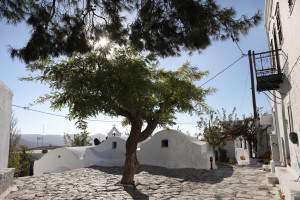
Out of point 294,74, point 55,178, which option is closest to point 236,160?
point 55,178

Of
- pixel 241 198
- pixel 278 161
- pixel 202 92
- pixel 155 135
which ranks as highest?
pixel 202 92

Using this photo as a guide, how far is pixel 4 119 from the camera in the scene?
12672mm

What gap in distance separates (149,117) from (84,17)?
8803mm

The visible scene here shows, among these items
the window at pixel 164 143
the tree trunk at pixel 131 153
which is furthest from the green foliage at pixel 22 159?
the tree trunk at pixel 131 153

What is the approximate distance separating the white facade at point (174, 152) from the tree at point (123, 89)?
20.4ft

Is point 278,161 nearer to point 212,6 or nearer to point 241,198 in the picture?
point 241,198

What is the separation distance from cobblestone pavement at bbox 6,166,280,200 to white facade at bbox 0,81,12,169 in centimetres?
152

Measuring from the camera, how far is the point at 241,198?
1074 centimetres

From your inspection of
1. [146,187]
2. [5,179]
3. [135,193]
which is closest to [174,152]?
[146,187]

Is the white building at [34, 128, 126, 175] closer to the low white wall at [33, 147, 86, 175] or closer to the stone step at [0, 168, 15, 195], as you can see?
the low white wall at [33, 147, 86, 175]

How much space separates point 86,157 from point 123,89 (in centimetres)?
1281

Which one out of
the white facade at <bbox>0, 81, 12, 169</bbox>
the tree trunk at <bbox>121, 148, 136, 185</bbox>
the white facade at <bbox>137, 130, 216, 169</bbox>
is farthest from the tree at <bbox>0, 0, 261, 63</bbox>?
the white facade at <bbox>137, 130, 216, 169</bbox>

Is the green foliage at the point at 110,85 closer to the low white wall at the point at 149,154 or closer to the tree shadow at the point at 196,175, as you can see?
the tree shadow at the point at 196,175

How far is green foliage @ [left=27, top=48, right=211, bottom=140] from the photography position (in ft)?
38.5
